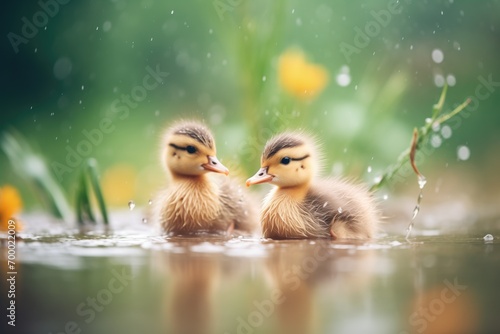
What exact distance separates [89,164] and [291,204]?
921 mm

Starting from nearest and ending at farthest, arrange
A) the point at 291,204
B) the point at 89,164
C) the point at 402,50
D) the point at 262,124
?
the point at 291,204, the point at 89,164, the point at 262,124, the point at 402,50

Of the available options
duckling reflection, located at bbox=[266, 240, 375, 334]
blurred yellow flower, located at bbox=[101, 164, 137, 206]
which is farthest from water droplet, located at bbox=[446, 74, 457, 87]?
duckling reflection, located at bbox=[266, 240, 375, 334]

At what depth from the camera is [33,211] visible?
349 centimetres

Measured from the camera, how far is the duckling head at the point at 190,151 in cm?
238

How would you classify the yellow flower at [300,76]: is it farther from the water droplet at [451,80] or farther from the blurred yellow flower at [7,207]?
the blurred yellow flower at [7,207]

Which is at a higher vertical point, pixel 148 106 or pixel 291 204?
pixel 148 106

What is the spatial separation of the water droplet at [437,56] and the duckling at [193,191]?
87.2 inches

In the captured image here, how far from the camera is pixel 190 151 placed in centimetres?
242

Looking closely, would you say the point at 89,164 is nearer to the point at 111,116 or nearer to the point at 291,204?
the point at 291,204

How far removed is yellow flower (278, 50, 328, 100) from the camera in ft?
12.0

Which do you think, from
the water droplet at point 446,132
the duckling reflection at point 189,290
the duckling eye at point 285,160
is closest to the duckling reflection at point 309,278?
the duckling reflection at point 189,290

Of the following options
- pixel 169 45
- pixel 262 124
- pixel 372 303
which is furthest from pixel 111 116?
pixel 372 303

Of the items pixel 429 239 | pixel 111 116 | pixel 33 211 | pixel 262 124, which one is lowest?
pixel 429 239

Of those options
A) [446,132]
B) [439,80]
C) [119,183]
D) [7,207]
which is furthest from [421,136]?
[439,80]
